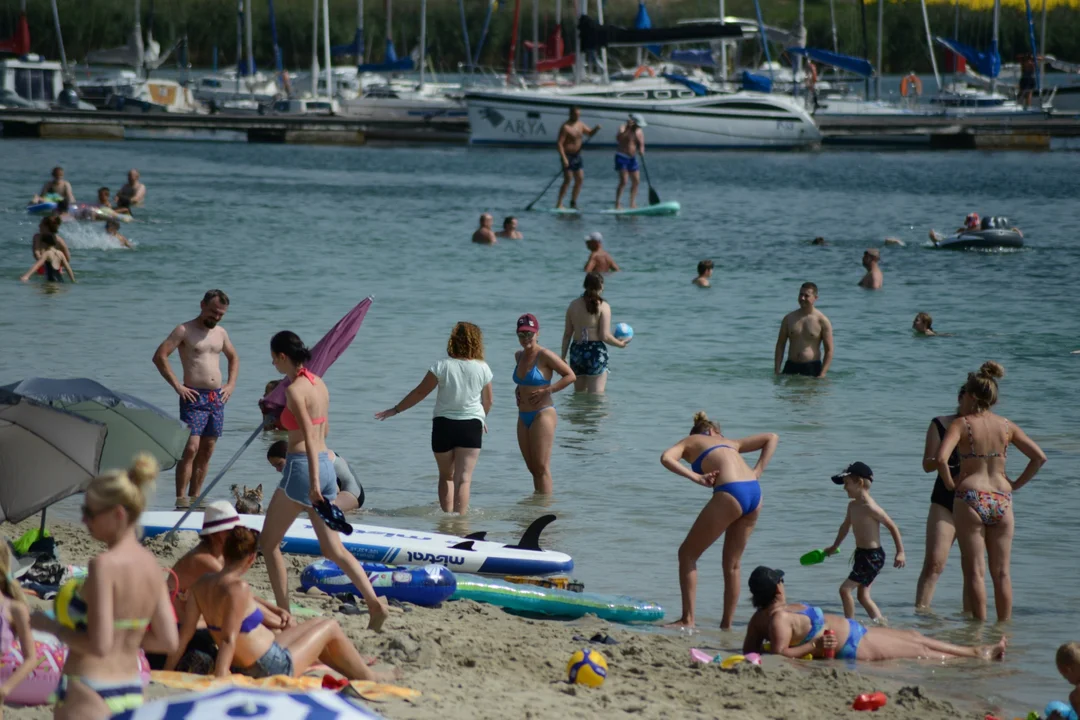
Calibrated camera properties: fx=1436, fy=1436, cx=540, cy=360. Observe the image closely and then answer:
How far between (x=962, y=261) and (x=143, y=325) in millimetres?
15477

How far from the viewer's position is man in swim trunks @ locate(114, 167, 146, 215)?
29250 millimetres

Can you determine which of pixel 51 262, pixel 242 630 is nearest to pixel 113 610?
pixel 242 630

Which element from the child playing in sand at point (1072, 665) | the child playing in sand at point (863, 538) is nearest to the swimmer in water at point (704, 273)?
the child playing in sand at point (863, 538)

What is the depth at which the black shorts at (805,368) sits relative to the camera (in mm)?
15320

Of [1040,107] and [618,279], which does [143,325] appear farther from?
[1040,107]

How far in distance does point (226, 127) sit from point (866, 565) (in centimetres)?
5046

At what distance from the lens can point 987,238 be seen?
88.4ft

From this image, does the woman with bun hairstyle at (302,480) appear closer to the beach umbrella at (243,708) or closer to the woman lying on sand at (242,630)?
the woman lying on sand at (242,630)

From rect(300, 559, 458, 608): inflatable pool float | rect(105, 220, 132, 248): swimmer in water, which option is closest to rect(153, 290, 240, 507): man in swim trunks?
rect(300, 559, 458, 608): inflatable pool float

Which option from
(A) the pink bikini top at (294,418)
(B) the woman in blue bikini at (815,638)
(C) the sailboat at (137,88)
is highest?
(C) the sailboat at (137,88)

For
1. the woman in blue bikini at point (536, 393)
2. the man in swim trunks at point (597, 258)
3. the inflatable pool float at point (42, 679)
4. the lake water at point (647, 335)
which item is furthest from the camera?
the man in swim trunks at point (597, 258)

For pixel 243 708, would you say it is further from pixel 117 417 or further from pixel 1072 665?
pixel 117 417

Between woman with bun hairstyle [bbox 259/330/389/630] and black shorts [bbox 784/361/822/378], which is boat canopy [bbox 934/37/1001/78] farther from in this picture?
woman with bun hairstyle [bbox 259/330/389/630]

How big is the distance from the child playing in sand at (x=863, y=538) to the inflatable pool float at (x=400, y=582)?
2181 mm
